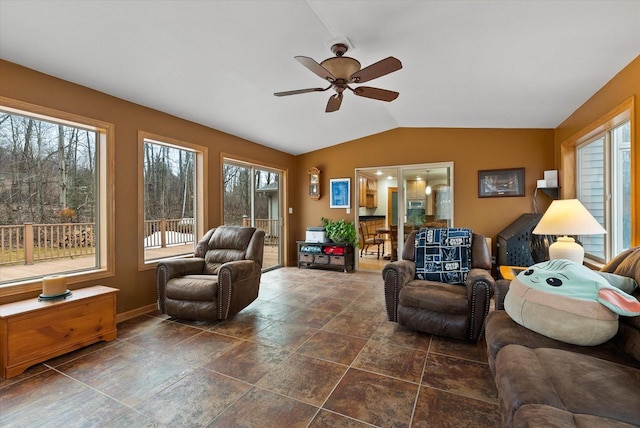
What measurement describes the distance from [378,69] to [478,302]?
6.84 feet

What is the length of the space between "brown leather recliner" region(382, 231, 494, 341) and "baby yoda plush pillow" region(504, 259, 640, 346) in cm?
74

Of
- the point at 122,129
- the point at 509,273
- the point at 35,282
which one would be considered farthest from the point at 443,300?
the point at 122,129

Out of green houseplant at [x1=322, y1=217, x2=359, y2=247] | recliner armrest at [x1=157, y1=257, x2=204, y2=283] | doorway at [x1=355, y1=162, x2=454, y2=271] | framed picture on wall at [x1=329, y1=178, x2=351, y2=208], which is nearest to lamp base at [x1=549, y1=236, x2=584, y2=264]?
doorway at [x1=355, y1=162, x2=454, y2=271]

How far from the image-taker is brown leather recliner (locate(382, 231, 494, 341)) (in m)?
2.46

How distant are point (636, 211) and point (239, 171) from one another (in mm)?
4849

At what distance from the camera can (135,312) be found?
3281 mm

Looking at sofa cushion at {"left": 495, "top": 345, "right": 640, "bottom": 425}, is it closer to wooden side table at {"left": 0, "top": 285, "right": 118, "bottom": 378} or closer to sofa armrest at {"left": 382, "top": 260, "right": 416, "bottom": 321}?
sofa armrest at {"left": 382, "top": 260, "right": 416, "bottom": 321}

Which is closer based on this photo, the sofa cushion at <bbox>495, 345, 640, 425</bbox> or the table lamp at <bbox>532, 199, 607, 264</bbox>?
the sofa cushion at <bbox>495, 345, 640, 425</bbox>

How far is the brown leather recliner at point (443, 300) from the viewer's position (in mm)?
2465

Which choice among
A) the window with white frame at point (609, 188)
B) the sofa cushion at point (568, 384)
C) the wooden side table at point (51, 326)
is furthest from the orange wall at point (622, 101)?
the wooden side table at point (51, 326)

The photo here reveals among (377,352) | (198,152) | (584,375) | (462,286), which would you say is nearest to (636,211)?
(462,286)

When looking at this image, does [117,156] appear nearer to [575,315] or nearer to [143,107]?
[143,107]

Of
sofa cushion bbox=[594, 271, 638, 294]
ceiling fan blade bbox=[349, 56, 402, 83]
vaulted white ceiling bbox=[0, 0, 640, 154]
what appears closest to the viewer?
sofa cushion bbox=[594, 271, 638, 294]

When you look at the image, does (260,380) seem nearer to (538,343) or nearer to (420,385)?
(420,385)
